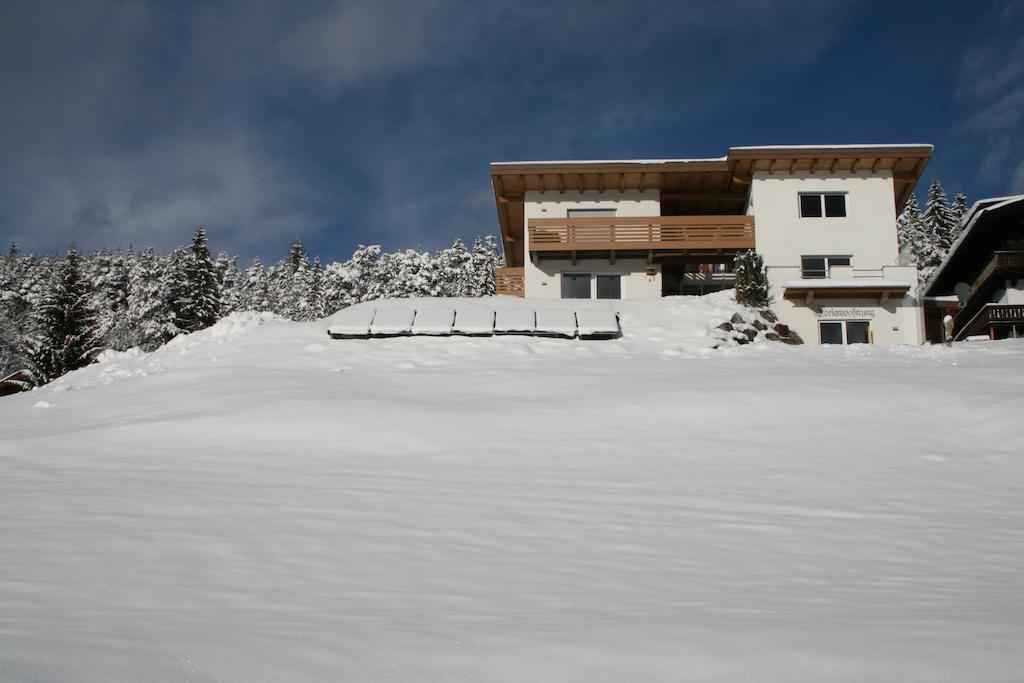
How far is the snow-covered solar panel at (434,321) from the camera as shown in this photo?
2145 cm

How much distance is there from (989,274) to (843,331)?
6.97 m

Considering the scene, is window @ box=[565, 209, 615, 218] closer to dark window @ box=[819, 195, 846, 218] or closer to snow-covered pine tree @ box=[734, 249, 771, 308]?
snow-covered pine tree @ box=[734, 249, 771, 308]

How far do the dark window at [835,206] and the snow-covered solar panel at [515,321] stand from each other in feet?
49.4

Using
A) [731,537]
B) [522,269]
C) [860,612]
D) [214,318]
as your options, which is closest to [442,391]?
[731,537]

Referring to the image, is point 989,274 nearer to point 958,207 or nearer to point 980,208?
point 980,208

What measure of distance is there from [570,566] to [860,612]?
180 cm

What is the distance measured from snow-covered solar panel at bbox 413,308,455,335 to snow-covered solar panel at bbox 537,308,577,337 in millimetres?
2608

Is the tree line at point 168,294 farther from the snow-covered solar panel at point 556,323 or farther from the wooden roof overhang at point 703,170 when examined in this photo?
the snow-covered solar panel at point 556,323

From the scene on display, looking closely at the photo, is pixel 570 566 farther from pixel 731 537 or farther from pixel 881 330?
pixel 881 330

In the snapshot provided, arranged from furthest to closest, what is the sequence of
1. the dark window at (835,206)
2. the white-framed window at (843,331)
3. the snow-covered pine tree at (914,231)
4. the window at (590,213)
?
the snow-covered pine tree at (914,231)
the window at (590,213)
the dark window at (835,206)
the white-framed window at (843,331)

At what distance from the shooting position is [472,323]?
21719 millimetres

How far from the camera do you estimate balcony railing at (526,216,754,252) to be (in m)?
29.1

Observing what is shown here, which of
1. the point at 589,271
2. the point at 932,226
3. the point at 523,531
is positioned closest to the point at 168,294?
the point at 589,271

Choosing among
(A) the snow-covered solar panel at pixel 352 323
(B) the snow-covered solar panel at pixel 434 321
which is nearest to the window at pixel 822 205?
(B) the snow-covered solar panel at pixel 434 321
